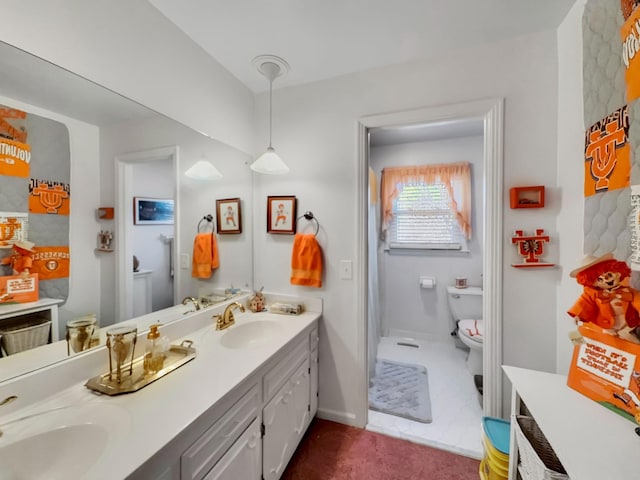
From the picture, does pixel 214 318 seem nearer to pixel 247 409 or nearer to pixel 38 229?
pixel 247 409

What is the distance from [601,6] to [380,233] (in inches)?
94.6

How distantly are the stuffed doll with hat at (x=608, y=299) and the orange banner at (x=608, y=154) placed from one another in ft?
0.82

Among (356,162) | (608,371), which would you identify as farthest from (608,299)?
(356,162)

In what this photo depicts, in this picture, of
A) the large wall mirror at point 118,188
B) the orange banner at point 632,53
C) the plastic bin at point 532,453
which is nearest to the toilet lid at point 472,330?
the plastic bin at point 532,453

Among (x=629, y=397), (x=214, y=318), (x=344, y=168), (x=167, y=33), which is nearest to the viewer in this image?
(x=629, y=397)

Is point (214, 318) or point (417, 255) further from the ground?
point (417, 255)

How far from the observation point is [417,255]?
3076mm

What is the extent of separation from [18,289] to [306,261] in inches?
50.6

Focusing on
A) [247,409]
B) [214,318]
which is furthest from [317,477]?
[214,318]

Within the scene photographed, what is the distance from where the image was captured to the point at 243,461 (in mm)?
1025

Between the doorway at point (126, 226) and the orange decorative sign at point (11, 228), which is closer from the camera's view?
the orange decorative sign at point (11, 228)

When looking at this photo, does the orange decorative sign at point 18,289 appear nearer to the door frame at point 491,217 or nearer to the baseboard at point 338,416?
the baseboard at point 338,416

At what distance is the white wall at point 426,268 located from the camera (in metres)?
2.84

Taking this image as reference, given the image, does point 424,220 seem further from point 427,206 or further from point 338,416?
point 338,416
